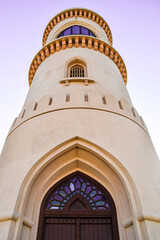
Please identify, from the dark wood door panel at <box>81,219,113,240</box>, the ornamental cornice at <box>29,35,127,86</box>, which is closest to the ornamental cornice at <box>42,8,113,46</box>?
the ornamental cornice at <box>29,35,127,86</box>

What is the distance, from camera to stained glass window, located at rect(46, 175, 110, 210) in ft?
18.1

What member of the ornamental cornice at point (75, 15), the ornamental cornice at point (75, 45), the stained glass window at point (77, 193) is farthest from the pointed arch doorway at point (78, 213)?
the ornamental cornice at point (75, 15)

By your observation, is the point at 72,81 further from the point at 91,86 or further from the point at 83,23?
the point at 83,23

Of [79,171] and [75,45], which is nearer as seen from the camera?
[79,171]

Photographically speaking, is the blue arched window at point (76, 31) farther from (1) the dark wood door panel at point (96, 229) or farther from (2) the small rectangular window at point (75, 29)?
(1) the dark wood door panel at point (96, 229)

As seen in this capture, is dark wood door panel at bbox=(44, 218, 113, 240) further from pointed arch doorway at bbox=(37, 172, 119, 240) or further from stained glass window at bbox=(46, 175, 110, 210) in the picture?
stained glass window at bbox=(46, 175, 110, 210)

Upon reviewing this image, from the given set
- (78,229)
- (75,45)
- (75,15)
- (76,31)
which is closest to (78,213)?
(78,229)

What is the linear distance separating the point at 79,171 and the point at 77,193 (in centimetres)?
69

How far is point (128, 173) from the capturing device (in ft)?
16.5

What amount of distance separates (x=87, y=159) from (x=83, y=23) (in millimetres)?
11352

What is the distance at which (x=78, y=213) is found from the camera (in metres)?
5.33

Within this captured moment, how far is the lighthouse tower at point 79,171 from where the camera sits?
4.66 meters

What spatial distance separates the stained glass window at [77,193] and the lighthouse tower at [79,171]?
0.03 m

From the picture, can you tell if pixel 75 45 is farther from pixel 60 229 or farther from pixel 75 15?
pixel 60 229
